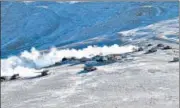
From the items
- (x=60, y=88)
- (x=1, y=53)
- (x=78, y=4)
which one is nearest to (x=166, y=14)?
(x=78, y=4)

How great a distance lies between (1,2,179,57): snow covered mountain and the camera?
110469 millimetres

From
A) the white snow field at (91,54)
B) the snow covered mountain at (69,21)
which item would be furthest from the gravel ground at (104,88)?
the snow covered mountain at (69,21)

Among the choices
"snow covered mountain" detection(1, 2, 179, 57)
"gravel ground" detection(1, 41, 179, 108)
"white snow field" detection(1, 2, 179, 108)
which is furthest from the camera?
"snow covered mountain" detection(1, 2, 179, 57)

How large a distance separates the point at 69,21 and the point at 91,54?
5916 centimetres

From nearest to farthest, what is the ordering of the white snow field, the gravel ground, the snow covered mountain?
the gravel ground → the white snow field → the snow covered mountain

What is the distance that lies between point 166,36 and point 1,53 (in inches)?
1701

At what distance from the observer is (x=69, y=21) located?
12719 cm

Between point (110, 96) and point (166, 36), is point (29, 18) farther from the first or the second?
point (110, 96)

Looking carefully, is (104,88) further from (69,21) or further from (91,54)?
(69,21)

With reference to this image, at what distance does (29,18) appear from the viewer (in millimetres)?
130500

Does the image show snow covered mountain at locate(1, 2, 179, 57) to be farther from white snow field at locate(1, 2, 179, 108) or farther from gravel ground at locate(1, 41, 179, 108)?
gravel ground at locate(1, 41, 179, 108)

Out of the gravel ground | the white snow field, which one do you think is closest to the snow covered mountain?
the white snow field

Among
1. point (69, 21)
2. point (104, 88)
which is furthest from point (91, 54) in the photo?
point (69, 21)

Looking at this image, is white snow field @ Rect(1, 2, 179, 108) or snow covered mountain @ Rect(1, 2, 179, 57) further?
snow covered mountain @ Rect(1, 2, 179, 57)
